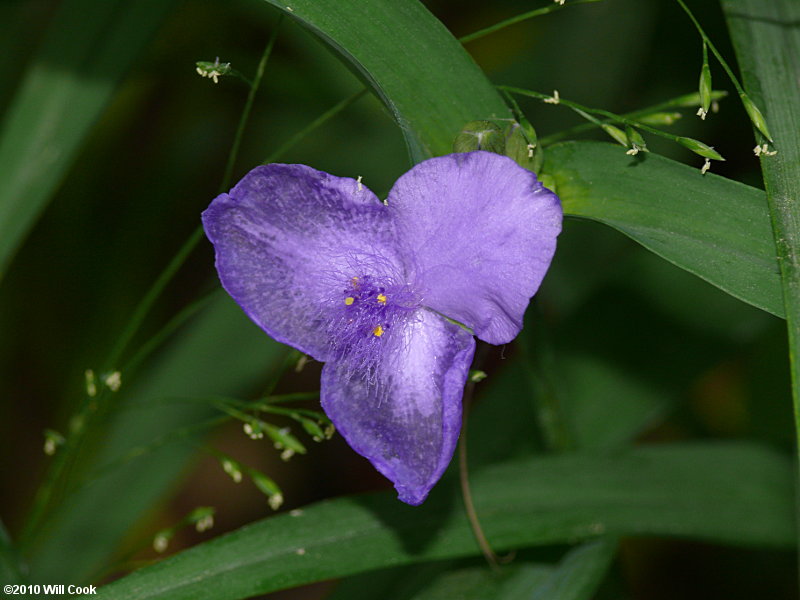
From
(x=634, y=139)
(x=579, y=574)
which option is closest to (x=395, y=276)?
(x=634, y=139)

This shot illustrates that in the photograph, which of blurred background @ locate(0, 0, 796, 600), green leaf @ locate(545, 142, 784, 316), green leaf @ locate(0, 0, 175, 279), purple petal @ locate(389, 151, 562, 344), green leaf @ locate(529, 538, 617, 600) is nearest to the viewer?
purple petal @ locate(389, 151, 562, 344)

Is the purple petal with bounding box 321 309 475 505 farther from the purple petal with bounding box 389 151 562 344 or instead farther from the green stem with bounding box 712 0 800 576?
the green stem with bounding box 712 0 800 576

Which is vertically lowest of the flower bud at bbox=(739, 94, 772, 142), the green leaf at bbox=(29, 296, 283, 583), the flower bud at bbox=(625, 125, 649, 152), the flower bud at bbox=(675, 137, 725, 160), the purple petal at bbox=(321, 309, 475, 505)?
the green leaf at bbox=(29, 296, 283, 583)

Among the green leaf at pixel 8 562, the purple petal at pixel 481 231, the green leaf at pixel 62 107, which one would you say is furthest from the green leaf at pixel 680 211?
the green leaf at pixel 8 562

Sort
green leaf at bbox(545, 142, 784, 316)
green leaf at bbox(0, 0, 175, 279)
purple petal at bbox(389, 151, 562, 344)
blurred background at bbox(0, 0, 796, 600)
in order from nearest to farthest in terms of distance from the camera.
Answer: purple petal at bbox(389, 151, 562, 344) → green leaf at bbox(545, 142, 784, 316) → green leaf at bbox(0, 0, 175, 279) → blurred background at bbox(0, 0, 796, 600)

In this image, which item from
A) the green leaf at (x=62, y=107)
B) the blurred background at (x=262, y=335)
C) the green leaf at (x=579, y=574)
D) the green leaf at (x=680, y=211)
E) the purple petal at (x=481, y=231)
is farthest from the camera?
the blurred background at (x=262, y=335)

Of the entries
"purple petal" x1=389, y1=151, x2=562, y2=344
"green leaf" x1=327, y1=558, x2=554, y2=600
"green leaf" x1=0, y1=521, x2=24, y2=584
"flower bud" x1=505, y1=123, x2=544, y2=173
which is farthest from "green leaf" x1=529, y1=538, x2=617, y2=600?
"green leaf" x1=0, y1=521, x2=24, y2=584

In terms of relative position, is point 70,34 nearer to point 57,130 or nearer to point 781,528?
point 57,130

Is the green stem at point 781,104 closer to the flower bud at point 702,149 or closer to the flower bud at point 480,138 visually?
the flower bud at point 702,149
